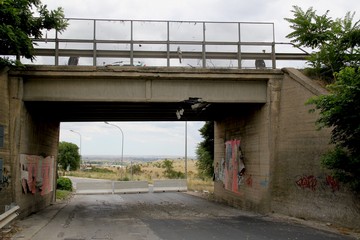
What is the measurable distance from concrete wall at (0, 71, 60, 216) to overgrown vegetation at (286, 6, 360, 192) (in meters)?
10.8

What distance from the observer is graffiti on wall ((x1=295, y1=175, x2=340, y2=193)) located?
13.8 metres

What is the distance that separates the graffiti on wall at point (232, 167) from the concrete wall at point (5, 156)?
414 inches

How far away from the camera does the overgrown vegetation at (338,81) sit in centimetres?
1126

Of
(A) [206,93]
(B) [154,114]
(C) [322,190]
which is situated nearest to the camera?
(C) [322,190]

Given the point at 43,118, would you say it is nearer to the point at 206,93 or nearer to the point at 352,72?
the point at 206,93

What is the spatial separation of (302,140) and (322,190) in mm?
2087

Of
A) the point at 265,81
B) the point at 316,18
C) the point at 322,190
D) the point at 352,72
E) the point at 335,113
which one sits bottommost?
the point at 322,190

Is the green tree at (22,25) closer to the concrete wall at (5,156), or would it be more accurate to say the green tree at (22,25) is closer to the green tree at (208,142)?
the concrete wall at (5,156)

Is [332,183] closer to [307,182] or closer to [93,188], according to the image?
[307,182]

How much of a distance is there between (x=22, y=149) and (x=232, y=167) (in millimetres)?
10765

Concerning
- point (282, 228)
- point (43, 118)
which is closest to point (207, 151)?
point (43, 118)

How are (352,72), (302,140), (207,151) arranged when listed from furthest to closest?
(207,151)
(302,140)
(352,72)

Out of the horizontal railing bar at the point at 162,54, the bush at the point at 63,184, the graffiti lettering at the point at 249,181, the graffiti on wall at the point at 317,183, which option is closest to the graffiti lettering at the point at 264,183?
the graffiti lettering at the point at 249,181

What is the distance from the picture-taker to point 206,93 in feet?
58.3
